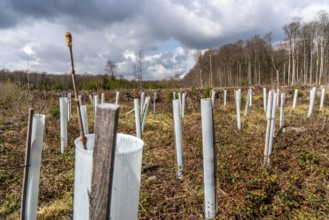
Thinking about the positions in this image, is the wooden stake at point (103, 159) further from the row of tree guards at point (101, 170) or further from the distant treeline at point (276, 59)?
the distant treeline at point (276, 59)

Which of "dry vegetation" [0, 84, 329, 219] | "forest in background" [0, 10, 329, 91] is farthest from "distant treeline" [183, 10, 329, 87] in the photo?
"dry vegetation" [0, 84, 329, 219]

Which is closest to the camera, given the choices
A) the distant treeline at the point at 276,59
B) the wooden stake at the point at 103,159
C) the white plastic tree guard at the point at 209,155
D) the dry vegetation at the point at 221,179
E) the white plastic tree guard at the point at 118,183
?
the wooden stake at the point at 103,159

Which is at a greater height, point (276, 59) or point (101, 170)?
point (276, 59)

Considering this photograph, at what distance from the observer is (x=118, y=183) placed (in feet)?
3.66

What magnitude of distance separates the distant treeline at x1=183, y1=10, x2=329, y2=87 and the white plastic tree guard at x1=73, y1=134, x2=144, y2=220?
2307 cm

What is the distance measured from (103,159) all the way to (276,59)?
35.8m

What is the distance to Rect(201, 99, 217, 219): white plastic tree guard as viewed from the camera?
204cm

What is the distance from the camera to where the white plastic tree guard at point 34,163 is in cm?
141

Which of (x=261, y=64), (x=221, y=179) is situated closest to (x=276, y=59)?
(x=261, y=64)

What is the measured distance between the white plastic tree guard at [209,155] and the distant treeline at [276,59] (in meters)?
22.1

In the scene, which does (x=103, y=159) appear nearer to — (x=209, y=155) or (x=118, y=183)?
(x=118, y=183)

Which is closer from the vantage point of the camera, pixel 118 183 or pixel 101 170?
pixel 101 170

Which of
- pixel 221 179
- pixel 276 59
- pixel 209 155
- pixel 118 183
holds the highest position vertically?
pixel 276 59

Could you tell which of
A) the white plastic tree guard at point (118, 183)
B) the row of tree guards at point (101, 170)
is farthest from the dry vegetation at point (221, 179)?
the white plastic tree guard at point (118, 183)
